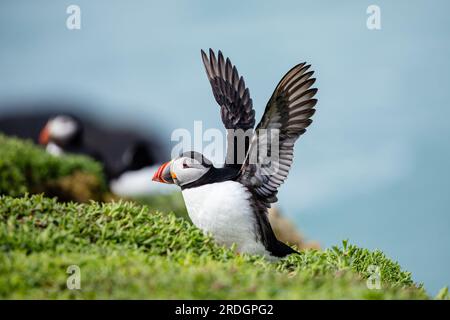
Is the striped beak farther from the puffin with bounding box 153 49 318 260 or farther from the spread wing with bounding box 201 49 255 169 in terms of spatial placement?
the spread wing with bounding box 201 49 255 169

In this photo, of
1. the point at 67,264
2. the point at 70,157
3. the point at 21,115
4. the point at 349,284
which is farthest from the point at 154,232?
the point at 21,115

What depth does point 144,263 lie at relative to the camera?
4328 millimetres

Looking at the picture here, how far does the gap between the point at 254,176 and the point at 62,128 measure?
9711 mm

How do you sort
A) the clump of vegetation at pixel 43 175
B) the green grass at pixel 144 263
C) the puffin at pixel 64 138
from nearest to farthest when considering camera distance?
the green grass at pixel 144 263, the clump of vegetation at pixel 43 175, the puffin at pixel 64 138

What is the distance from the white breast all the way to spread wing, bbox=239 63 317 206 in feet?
0.54

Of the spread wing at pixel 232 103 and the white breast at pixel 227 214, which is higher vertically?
the spread wing at pixel 232 103

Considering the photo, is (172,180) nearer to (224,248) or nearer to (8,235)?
(224,248)

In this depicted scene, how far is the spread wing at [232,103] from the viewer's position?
551 cm

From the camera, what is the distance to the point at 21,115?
59.5 feet

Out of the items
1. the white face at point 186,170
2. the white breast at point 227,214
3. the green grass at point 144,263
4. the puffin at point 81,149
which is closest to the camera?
the green grass at point 144,263

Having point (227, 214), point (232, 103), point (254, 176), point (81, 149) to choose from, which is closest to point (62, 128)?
point (81, 149)

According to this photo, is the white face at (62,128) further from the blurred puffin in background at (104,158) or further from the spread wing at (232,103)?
the spread wing at (232,103)

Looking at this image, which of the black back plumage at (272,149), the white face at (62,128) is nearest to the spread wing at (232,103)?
the black back plumage at (272,149)

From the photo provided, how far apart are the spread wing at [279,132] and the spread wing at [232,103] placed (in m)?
0.25
